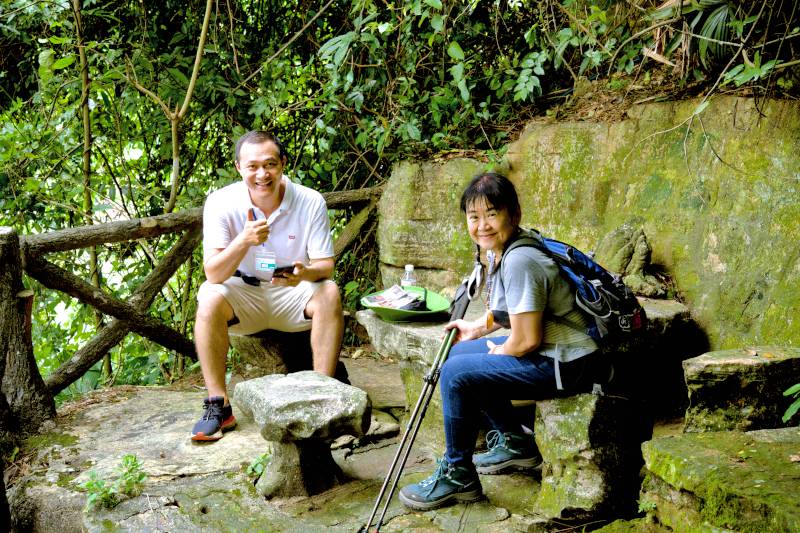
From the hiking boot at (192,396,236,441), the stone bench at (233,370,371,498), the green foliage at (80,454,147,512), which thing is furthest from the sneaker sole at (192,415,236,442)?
the stone bench at (233,370,371,498)

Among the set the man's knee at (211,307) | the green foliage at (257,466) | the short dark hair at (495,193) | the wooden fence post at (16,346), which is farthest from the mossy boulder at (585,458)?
the wooden fence post at (16,346)

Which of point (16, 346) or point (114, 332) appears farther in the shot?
point (114, 332)

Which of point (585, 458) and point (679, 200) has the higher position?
point (679, 200)

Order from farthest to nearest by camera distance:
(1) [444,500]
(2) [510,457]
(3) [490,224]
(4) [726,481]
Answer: (2) [510,457] → (1) [444,500] → (3) [490,224] → (4) [726,481]

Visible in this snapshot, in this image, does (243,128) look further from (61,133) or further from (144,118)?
(61,133)

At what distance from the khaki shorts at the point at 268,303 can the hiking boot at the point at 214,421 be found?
0.46 meters

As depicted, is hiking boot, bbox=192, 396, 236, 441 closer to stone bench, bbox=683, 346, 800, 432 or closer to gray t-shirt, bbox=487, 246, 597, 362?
gray t-shirt, bbox=487, 246, 597, 362

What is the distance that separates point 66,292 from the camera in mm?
4477

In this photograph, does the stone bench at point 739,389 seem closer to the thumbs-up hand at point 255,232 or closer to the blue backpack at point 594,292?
the blue backpack at point 594,292

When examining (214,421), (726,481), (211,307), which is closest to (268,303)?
(211,307)

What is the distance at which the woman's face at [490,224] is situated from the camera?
3.01m

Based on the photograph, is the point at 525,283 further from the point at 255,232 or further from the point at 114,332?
the point at 114,332

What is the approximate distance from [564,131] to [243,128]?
8.65ft

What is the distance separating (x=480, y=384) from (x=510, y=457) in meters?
0.57
